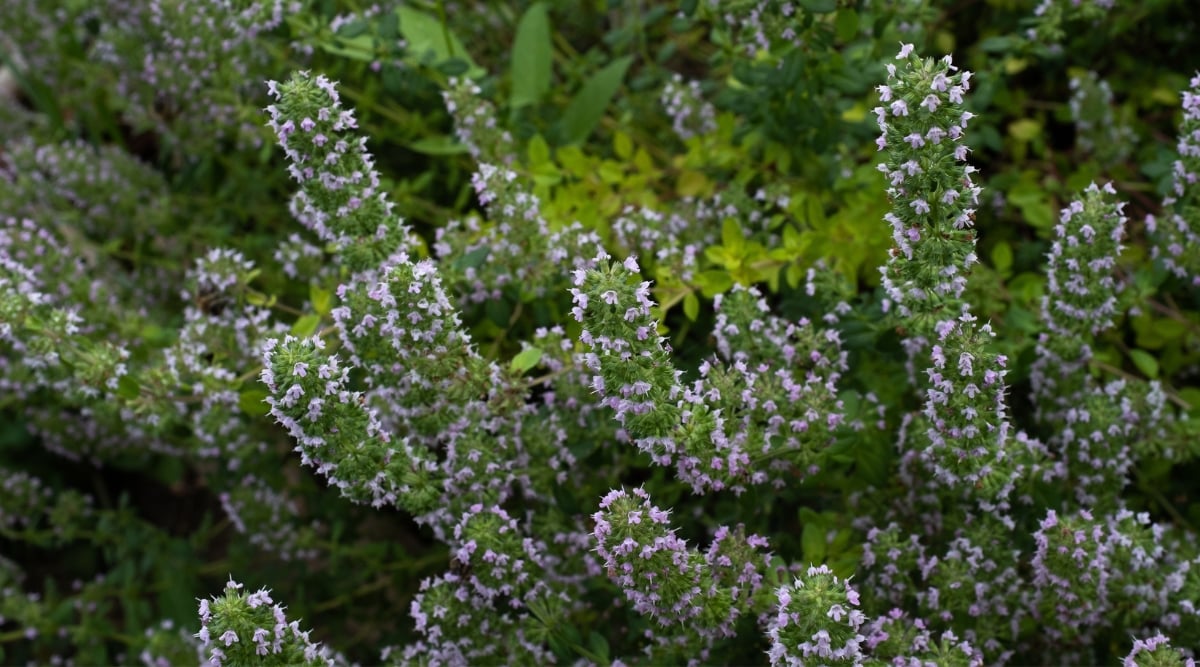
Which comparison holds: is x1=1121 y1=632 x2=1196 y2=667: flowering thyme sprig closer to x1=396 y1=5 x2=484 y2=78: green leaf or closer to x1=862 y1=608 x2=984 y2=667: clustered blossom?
x1=862 y1=608 x2=984 y2=667: clustered blossom

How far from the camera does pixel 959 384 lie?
2.90 m

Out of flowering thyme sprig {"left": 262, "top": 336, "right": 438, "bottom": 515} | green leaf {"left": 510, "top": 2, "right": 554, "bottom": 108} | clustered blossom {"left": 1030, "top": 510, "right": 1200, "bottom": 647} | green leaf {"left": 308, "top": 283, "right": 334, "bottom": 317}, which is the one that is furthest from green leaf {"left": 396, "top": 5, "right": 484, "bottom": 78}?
clustered blossom {"left": 1030, "top": 510, "right": 1200, "bottom": 647}

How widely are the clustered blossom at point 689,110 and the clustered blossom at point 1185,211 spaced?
1.71m

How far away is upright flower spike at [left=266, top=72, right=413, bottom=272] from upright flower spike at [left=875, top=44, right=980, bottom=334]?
4.72ft

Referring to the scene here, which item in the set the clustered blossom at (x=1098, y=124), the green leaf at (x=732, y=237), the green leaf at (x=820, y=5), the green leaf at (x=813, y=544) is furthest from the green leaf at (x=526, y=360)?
the clustered blossom at (x=1098, y=124)

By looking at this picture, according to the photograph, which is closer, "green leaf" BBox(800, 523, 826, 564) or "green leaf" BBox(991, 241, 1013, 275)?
"green leaf" BBox(800, 523, 826, 564)

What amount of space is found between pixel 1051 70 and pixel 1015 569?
8.96 ft

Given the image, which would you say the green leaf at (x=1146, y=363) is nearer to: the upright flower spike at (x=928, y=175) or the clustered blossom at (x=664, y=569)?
the upright flower spike at (x=928, y=175)

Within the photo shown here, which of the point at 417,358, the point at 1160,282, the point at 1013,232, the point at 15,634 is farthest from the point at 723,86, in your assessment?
the point at 15,634

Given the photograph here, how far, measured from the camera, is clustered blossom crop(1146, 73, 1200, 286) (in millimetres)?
3342

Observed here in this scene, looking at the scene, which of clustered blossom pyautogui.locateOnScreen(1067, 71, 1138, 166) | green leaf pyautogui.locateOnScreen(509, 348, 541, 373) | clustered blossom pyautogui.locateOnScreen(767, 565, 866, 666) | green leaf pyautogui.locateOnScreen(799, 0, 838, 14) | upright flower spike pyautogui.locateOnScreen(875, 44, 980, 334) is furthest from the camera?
clustered blossom pyautogui.locateOnScreen(1067, 71, 1138, 166)

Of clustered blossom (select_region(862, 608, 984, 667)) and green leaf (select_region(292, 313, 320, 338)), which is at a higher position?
green leaf (select_region(292, 313, 320, 338))

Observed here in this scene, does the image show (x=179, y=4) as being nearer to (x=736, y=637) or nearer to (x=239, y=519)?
(x=239, y=519)

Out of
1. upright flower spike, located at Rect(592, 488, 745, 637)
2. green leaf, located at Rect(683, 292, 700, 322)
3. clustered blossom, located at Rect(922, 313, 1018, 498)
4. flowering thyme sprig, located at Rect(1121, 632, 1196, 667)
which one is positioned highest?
green leaf, located at Rect(683, 292, 700, 322)
